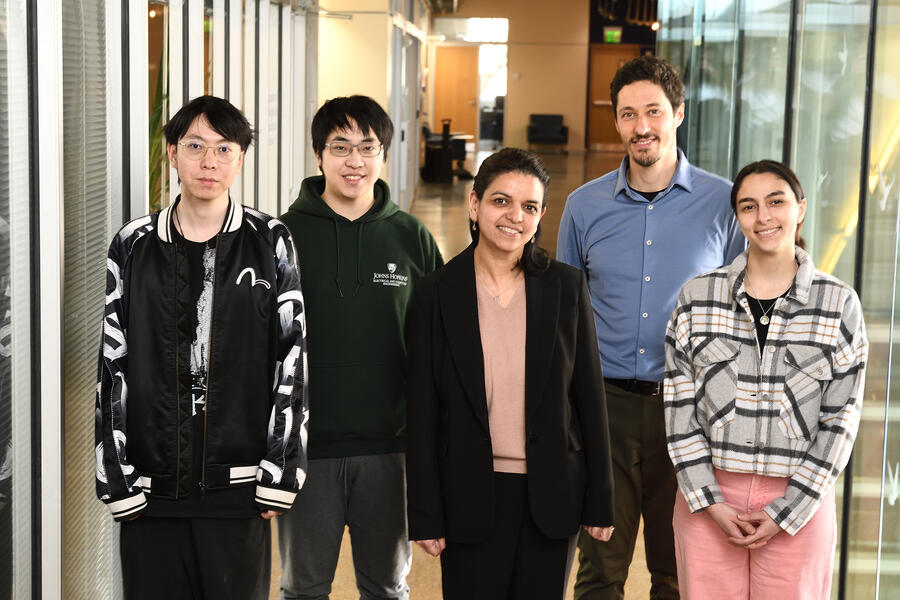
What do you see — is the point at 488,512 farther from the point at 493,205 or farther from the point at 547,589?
the point at 493,205

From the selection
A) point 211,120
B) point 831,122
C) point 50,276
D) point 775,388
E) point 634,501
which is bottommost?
point 634,501

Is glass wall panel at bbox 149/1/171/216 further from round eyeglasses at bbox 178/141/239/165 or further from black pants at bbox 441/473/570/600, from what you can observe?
black pants at bbox 441/473/570/600

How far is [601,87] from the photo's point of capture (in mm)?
29359

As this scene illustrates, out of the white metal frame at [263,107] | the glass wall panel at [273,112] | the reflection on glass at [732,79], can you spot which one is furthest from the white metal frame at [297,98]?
the reflection on glass at [732,79]

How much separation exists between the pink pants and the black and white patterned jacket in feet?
3.19

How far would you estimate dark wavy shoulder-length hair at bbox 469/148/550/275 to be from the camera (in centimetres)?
234

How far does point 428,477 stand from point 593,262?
927 millimetres

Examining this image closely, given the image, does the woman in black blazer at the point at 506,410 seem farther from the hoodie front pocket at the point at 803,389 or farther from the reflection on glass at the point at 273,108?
the reflection on glass at the point at 273,108

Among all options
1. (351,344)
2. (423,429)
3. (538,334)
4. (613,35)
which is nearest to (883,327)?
(538,334)

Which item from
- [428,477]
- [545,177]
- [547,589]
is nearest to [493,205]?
[545,177]

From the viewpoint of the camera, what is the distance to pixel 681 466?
247cm

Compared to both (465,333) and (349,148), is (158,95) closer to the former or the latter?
(349,148)

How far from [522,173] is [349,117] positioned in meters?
0.50

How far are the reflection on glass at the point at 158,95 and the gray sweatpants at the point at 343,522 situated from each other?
140 cm
